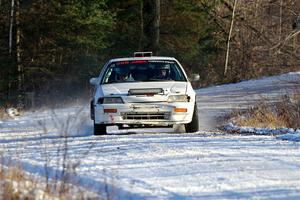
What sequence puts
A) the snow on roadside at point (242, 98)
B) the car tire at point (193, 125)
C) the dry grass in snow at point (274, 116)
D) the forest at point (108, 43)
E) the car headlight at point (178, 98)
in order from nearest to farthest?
1. the car headlight at point (178, 98)
2. the car tire at point (193, 125)
3. the snow on roadside at point (242, 98)
4. the dry grass in snow at point (274, 116)
5. the forest at point (108, 43)

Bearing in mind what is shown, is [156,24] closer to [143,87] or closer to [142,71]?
[142,71]

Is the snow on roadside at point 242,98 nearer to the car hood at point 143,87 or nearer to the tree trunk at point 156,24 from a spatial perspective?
the car hood at point 143,87

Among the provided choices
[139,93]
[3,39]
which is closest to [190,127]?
[139,93]

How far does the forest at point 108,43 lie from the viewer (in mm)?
36906

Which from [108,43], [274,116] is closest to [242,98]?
[274,116]

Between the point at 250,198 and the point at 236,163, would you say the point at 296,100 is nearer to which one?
the point at 236,163

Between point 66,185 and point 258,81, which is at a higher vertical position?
point 66,185

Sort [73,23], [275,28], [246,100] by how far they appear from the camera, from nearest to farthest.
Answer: [246,100], [73,23], [275,28]

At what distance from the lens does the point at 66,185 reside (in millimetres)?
6137

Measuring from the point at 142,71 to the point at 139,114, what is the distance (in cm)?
166

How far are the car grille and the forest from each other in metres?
22.0

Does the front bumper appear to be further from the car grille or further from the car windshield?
the car windshield

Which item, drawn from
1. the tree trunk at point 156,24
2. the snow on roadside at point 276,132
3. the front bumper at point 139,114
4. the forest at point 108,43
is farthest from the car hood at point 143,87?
the forest at point 108,43

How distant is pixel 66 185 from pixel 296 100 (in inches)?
469
